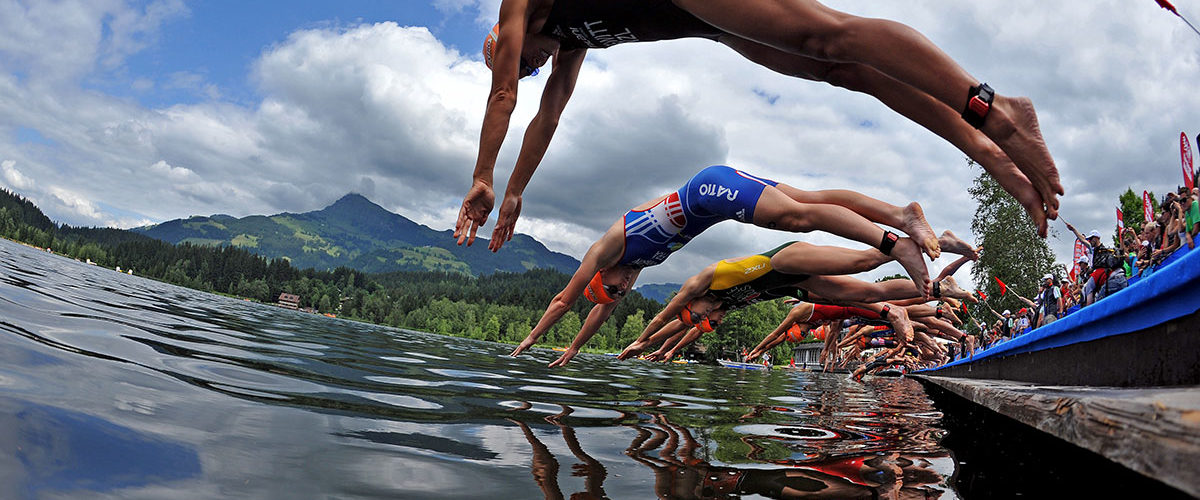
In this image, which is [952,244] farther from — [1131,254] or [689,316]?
[1131,254]

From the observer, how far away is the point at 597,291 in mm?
7441

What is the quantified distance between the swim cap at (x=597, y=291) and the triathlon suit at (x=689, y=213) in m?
0.35

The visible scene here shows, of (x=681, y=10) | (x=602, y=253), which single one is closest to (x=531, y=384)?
(x=602, y=253)

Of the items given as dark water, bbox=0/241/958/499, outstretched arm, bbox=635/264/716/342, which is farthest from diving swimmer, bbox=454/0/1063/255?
outstretched arm, bbox=635/264/716/342

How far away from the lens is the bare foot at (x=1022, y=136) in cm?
215

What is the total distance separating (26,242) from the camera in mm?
108375

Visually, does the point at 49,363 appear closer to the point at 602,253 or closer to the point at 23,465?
the point at 23,465

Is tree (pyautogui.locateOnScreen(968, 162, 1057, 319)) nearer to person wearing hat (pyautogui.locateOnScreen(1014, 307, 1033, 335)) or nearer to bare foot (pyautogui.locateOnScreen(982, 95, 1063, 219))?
person wearing hat (pyautogui.locateOnScreen(1014, 307, 1033, 335))

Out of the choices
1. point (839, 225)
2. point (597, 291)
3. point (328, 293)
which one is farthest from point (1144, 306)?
point (328, 293)

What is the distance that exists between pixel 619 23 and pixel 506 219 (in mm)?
1399

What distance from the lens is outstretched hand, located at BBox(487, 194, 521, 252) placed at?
3.63m

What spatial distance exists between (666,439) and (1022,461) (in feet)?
4.66

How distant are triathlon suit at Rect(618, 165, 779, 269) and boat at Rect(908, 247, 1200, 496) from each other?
7.95ft

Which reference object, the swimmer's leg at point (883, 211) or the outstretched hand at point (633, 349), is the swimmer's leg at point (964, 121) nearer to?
the swimmer's leg at point (883, 211)
